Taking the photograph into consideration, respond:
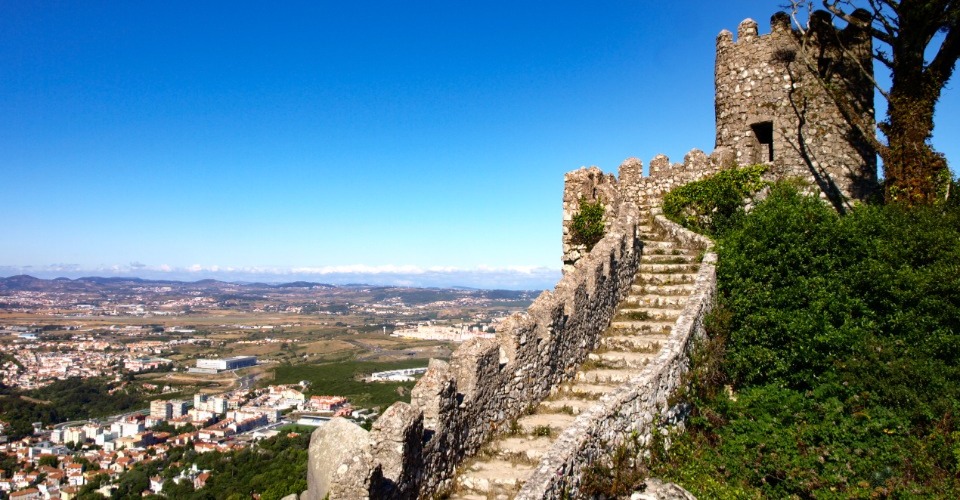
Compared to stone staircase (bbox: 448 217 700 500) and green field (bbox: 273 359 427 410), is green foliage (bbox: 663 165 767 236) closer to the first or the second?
stone staircase (bbox: 448 217 700 500)

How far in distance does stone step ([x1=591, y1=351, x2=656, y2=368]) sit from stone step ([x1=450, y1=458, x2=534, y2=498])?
2923 millimetres

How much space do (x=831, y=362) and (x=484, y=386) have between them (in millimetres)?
5436

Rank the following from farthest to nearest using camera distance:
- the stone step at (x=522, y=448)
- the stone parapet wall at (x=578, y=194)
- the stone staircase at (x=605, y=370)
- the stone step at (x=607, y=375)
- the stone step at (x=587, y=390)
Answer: the stone parapet wall at (x=578, y=194) < the stone step at (x=607, y=375) < the stone step at (x=587, y=390) < the stone step at (x=522, y=448) < the stone staircase at (x=605, y=370)

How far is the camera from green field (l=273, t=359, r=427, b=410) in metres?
47.5

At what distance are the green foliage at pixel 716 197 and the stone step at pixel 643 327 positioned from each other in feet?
14.3

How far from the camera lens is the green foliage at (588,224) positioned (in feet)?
50.2

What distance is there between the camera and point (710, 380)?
30.5 ft

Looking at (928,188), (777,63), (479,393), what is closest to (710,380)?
(479,393)

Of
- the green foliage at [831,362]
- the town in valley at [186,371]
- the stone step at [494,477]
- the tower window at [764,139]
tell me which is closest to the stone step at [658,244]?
the green foliage at [831,362]

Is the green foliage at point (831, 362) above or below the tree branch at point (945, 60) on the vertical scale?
below

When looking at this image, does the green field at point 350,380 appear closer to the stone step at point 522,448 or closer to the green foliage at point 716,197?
the green foliage at point 716,197

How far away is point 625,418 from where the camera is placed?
7398 mm

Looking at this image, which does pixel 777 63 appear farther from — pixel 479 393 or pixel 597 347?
pixel 479 393

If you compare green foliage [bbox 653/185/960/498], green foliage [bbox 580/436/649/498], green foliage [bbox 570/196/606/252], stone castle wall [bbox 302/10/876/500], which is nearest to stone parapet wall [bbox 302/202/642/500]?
stone castle wall [bbox 302/10/876/500]
